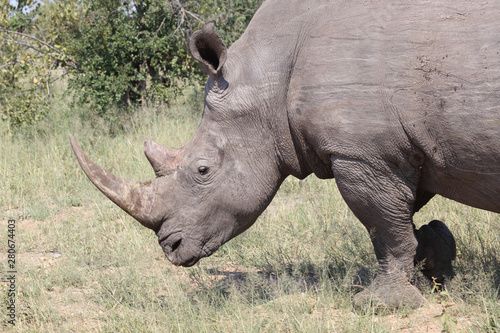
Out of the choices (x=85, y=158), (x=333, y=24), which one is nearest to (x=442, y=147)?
(x=333, y=24)

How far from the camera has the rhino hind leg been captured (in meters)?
4.20

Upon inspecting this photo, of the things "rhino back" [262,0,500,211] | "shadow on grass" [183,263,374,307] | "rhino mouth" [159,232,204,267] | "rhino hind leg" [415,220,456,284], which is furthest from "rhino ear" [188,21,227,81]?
"rhino hind leg" [415,220,456,284]

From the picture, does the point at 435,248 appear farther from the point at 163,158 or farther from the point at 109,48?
the point at 109,48

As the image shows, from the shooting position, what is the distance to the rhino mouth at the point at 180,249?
415 centimetres

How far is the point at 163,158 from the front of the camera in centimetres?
421

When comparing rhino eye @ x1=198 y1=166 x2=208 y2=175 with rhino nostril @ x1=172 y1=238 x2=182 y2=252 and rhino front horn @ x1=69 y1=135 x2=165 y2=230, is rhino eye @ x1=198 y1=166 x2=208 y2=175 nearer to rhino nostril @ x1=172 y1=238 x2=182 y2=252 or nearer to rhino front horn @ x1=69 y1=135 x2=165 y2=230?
rhino front horn @ x1=69 y1=135 x2=165 y2=230

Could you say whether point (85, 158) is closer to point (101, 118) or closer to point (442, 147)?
point (442, 147)

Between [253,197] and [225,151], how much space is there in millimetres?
338

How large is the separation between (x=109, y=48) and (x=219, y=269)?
476 centimetres

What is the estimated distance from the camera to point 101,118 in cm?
922

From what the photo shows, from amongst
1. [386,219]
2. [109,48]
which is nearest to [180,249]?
[386,219]

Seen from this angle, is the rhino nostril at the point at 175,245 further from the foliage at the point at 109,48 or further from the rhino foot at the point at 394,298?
the foliage at the point at 109,48

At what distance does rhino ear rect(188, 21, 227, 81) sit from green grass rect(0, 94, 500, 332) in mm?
1444

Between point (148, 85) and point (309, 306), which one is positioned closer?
Answer: point (309, 306)
